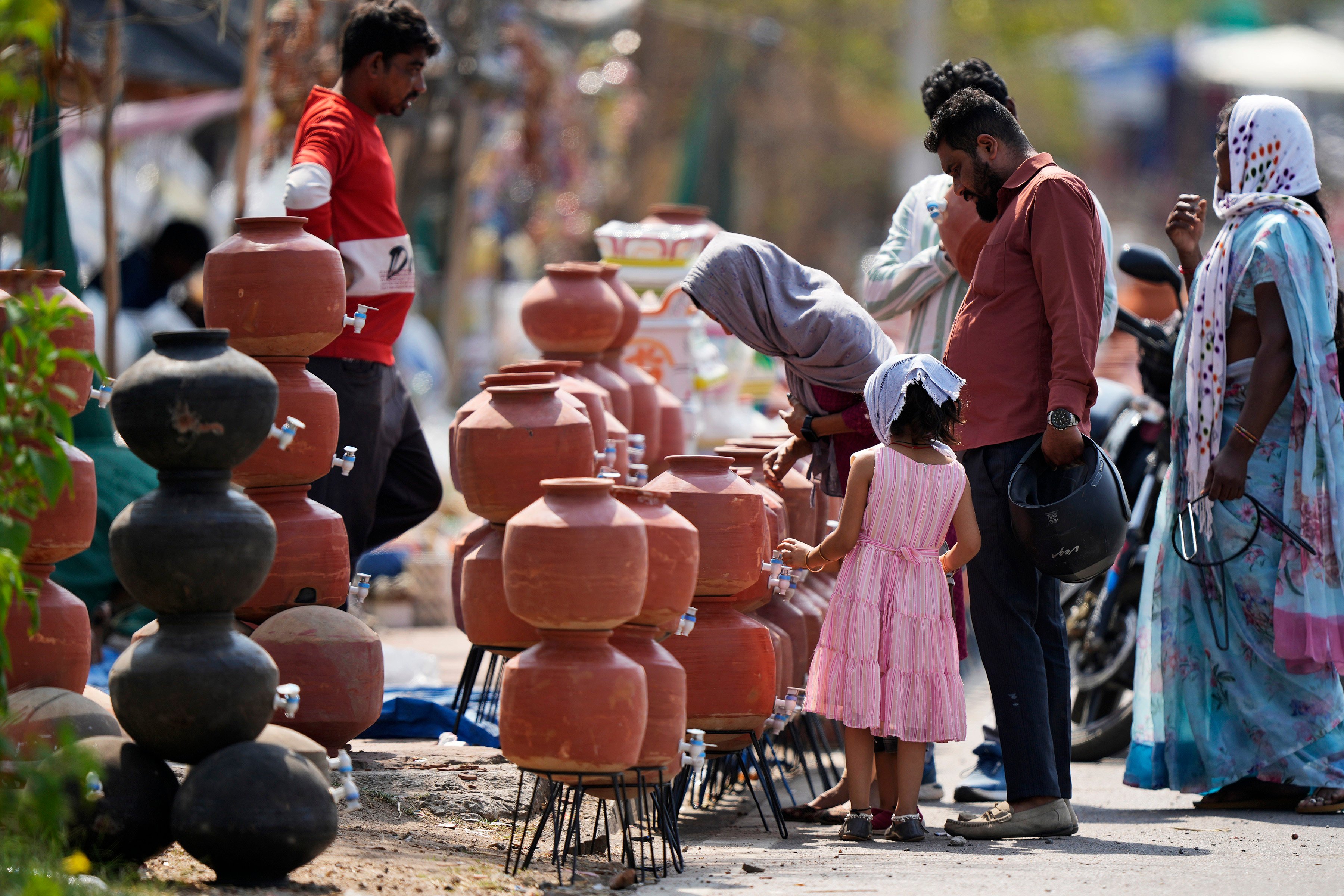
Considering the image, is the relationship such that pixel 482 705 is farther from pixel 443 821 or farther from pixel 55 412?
pixel 55 412

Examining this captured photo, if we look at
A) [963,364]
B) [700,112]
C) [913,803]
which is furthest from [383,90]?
[700,112]

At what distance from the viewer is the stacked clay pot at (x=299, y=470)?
12.6 ft

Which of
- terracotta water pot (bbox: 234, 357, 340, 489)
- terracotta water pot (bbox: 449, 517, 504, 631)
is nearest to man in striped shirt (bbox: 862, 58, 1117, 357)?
terracotta water pot (bbox: 449, 517, 504, 631)

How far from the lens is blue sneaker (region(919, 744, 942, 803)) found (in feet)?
16.6

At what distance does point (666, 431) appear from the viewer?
5.82m

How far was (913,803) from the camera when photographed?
407 centimetres

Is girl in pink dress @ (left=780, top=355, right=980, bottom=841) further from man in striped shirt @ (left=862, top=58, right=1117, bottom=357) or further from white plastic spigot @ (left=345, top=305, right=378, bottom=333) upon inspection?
white plastic spigot @ (left=345, top=305, right=378, bottom=333)

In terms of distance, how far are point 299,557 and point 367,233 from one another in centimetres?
116

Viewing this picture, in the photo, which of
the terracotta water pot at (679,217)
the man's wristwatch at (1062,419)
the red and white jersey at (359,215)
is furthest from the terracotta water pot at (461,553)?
the terracotta water pot at (679,217)

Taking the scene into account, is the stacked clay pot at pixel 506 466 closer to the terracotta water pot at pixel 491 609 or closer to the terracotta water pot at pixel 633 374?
the terracotta water pot at pixel 491 609

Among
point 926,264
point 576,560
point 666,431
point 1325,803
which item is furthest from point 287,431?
point 1325,803

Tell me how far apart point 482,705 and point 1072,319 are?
7.66 ft

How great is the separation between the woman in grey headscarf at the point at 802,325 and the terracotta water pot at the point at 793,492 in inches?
10.5

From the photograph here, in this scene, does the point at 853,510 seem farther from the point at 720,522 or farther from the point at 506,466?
the point at 506,466
